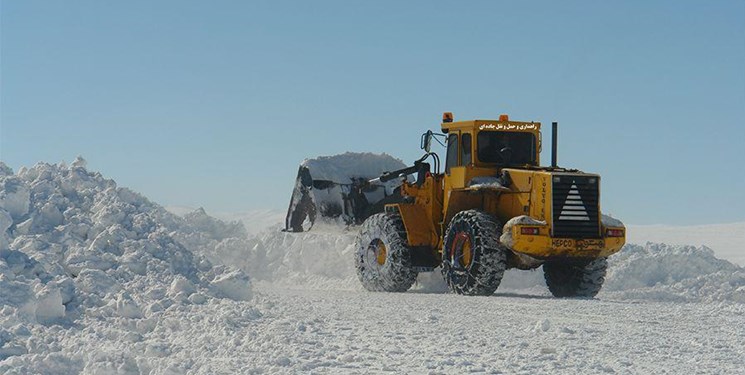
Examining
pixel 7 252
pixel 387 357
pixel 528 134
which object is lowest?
pixel 387 357

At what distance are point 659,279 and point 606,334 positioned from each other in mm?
9292

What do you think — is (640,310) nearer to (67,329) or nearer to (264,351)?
(264,351)

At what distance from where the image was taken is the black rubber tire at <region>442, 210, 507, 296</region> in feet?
45.8

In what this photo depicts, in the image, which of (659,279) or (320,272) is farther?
(320,272)

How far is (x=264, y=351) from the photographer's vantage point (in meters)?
8.05

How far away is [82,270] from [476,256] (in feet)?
19.1

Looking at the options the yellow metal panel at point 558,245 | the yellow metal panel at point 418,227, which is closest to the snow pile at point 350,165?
the yellow metal panel at point 418,227

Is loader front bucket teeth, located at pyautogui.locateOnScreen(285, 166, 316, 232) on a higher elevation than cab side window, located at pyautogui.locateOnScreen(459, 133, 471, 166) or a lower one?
lower

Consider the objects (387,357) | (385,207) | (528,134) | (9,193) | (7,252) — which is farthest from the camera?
(385,207)

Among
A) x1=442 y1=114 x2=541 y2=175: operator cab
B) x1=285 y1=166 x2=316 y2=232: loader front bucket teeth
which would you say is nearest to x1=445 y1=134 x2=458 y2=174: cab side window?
x1=442 y1=114 x2=541 y2=175: operator cab

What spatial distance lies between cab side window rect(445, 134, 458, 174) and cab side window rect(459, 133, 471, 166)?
14cm

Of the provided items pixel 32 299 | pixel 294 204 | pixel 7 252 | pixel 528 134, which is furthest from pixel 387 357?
pixel 294 204

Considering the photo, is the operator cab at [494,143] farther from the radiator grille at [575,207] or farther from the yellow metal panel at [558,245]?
the yellow metal panel at [558,245]

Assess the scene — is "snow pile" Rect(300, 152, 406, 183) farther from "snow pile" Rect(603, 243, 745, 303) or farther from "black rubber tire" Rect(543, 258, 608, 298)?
"snow pile" Rect(603, 243, 745, 303)
